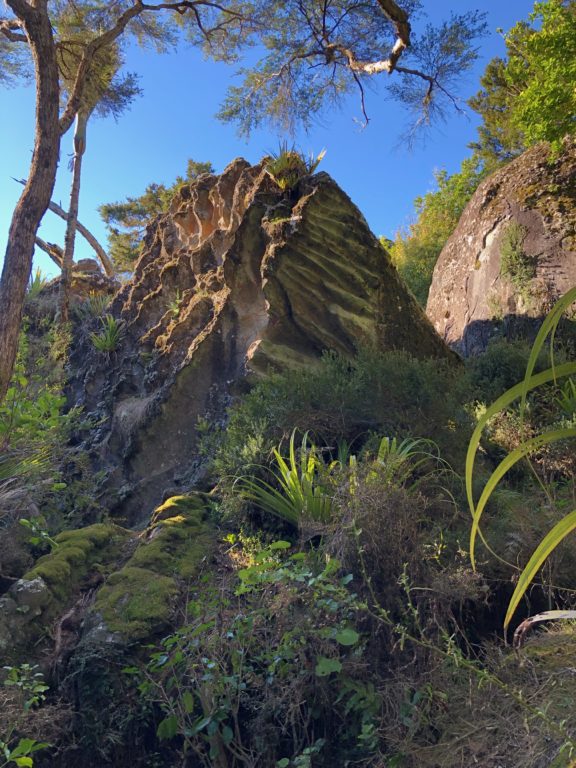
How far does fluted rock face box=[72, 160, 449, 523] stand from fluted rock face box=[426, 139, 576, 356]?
131 inches

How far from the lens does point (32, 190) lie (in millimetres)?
8773

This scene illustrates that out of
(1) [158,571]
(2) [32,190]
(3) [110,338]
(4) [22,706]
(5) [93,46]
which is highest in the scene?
(5) [93,46]

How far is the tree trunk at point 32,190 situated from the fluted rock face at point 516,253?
8041mm

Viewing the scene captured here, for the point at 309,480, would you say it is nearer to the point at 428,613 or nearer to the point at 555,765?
the point at 428,613

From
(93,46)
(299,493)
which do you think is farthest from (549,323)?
(93,46)

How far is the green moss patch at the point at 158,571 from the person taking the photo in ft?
12.5

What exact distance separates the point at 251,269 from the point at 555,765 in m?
6.81

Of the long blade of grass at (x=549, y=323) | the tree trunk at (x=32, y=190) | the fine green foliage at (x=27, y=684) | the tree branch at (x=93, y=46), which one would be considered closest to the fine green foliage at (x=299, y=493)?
the fine green foliage at (x=27, y=684)

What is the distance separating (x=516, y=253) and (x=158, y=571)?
962 centimetres

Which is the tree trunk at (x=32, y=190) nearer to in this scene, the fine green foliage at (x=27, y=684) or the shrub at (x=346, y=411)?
the shrub at (x=346, y=411)

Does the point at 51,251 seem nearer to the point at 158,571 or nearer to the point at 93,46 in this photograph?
the point at 93,46

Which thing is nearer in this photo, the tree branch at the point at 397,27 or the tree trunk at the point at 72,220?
the tree branch at the point at 397,27

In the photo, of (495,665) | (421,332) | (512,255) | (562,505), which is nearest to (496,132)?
(512,255)

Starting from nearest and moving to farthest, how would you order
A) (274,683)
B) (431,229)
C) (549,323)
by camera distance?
(549,323) < (274,683) < (431,229)
